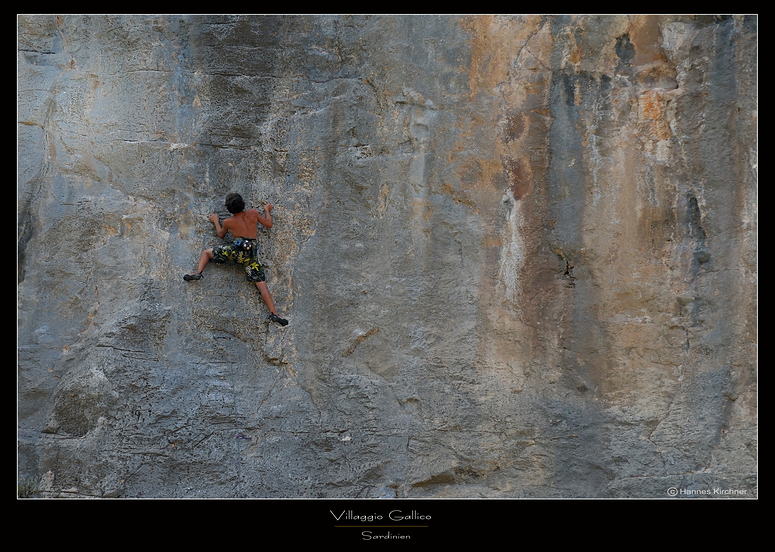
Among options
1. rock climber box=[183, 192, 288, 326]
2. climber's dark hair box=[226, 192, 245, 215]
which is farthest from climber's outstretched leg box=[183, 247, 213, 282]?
climber's dark hair box=[226, 192, 245, 215]

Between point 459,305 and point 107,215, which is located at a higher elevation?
point 107,215

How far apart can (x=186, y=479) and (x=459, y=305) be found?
2103 mm

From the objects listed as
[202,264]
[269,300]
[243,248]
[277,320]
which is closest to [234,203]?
[243,248]

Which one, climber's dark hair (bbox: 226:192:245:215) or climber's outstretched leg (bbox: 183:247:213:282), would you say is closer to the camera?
climber's dark hair (bbox: 226:192:245:215)

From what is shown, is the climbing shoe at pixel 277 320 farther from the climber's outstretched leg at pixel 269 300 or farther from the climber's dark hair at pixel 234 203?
the climber's dark hair at pixel 234 203

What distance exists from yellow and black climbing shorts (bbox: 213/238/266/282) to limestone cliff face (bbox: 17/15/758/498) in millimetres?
100

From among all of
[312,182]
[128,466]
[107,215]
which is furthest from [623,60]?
[128,466]

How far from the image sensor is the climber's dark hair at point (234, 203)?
3318mm

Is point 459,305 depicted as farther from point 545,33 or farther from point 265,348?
point 545,33

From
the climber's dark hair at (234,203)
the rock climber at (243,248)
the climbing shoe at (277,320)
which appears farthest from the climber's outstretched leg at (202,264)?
the climbing shoe at (277,320)

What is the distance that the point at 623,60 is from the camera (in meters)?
3.45

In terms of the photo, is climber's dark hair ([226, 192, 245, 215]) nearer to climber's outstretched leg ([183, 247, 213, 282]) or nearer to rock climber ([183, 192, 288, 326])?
rock climber ([183, 192, 288, 326])

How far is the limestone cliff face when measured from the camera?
3447mm

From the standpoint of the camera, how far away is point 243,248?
3391 mm
